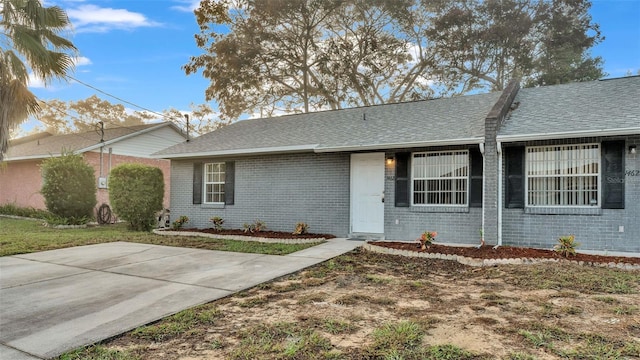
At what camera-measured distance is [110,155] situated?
→ 17.8 meters

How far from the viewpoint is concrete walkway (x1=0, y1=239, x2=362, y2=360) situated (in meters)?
4.01

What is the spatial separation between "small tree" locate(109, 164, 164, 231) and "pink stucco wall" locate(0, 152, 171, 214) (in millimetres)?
5002

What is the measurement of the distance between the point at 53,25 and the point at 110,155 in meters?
8.98

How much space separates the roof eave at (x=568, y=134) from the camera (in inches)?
281

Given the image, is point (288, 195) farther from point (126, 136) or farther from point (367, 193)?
point (126, 136)

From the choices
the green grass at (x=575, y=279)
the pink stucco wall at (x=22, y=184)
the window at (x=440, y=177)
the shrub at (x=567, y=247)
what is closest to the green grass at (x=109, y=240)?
the window at (x=440, y=177)

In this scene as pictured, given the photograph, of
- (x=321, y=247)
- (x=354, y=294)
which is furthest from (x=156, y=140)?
(x=354, y=294)

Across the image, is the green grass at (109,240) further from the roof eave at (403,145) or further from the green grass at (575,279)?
the green grass at (575,279)

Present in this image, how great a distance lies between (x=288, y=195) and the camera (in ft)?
37.2

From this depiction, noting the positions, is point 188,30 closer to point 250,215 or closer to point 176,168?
point 176,168

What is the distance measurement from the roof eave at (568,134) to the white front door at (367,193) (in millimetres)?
3080

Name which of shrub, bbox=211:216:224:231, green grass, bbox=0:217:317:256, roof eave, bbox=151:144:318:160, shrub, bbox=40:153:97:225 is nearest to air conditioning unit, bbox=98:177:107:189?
shrub, bbox=40:153:97:225

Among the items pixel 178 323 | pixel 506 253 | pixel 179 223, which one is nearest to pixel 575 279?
pixel 506 253

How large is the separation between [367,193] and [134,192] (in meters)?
7.87
